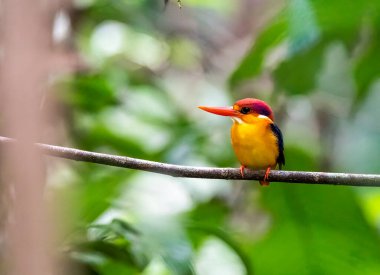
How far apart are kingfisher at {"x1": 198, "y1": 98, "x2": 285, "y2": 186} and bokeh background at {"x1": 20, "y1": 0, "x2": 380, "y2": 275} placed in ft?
0.94

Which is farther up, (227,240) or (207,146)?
(227,240)

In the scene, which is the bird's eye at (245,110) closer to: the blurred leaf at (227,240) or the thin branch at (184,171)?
the blurred leaf at (227,240)

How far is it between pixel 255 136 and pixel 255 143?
33mm

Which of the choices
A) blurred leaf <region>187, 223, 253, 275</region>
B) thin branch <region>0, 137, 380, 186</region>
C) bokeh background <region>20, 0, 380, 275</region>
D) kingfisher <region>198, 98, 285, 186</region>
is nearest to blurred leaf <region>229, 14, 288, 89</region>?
bokeh background <region>20, 0, 380, 275</region>

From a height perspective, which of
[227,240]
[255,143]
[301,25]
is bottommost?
[227,240]

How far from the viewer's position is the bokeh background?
2389 millimetres

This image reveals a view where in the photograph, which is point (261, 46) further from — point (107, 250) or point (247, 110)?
point (107, 250)

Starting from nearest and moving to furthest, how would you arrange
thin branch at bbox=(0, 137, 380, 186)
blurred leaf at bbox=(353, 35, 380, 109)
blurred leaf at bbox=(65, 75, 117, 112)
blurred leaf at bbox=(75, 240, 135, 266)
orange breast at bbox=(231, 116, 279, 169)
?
thin branch at bbox=(0, 137, 380, 186) → blurred leaf at bbox=(75, 240, 135, 266) → orange breast at bbox=(231, 116, 279, 169) → blurred leaf at bbox=(353, 35, 380, 109) → blurred leaf at bbox=(65, 75, 117, 112)

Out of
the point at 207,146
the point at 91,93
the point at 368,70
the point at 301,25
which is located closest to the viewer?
the point at 301,25

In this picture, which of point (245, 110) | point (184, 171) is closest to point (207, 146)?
point (245, 110)

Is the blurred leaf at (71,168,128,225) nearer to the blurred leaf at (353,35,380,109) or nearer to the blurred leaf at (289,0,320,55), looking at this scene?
the blurred leaf at (289,0,320,55)

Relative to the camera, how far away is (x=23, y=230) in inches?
22.4

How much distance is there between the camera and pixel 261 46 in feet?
9.21

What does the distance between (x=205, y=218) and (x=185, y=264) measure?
849 millimetres
